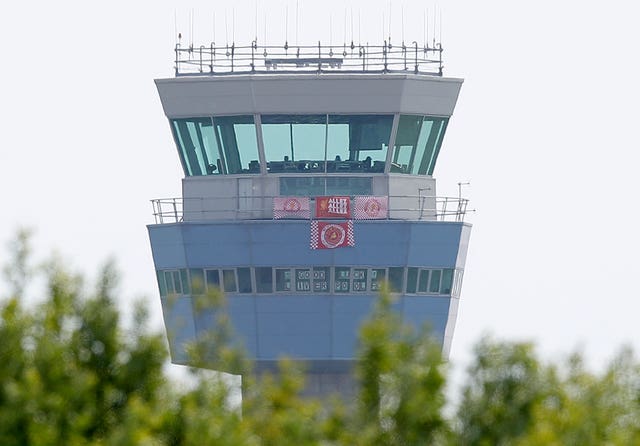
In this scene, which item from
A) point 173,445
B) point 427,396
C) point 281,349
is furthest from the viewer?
point 281,349

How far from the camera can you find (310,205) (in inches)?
2879

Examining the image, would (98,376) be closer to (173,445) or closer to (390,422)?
(173,445)

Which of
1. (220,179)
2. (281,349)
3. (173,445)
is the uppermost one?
(173,445)

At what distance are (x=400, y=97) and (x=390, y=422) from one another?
4270 cm

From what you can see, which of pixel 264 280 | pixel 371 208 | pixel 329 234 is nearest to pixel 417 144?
pixel 371 208

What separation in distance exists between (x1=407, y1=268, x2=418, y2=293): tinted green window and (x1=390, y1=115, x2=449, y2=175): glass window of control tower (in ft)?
11.4

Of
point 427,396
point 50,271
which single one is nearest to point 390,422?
point 427,396

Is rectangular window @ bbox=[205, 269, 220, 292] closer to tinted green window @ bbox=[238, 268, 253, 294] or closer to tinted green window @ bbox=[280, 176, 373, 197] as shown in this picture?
tinted green window @ bbox=[238, 268, 253, 294]

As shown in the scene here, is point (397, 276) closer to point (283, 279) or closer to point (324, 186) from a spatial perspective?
point (283, 279)

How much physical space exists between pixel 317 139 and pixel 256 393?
134ft

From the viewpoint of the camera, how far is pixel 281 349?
2859 inches

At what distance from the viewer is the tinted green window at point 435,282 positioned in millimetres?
73812

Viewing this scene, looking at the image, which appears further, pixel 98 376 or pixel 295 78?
pixel 295 78

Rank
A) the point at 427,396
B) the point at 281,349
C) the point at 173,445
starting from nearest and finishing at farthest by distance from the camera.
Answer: the point at 427,396
the point at 173,445
the point at 281,349
